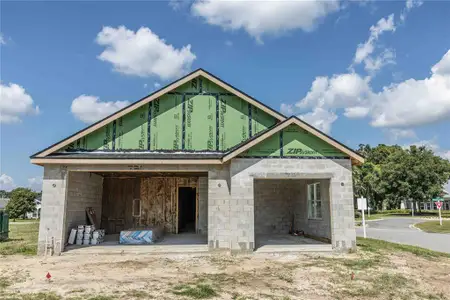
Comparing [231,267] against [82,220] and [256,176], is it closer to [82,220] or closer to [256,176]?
[256,176]

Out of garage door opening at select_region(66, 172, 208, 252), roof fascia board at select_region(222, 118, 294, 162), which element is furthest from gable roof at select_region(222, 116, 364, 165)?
garage door opening at select_region(66, 172, 208, 252)

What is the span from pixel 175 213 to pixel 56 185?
23.8ft

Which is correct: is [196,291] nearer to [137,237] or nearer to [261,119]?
[137,237]

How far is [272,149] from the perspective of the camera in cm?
1274

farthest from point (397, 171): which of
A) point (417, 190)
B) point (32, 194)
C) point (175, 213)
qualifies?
point (32, 194)

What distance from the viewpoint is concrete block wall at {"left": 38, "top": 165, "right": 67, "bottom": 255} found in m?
12.3

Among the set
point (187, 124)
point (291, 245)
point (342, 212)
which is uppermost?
point (187, 124)

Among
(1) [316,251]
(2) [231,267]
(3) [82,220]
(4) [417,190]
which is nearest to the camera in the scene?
(2) [231,267]

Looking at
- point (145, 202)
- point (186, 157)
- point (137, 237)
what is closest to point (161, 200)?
point (145, 202)

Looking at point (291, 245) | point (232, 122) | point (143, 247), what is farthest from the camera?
point (232, 122)

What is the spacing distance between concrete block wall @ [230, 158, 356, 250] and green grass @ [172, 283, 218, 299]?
456 centimetres

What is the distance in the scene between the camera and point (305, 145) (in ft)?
42.1

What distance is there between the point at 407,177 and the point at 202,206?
4367cm

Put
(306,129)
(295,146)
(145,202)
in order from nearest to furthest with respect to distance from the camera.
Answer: (306,129) < (295,146) < (145,202)
